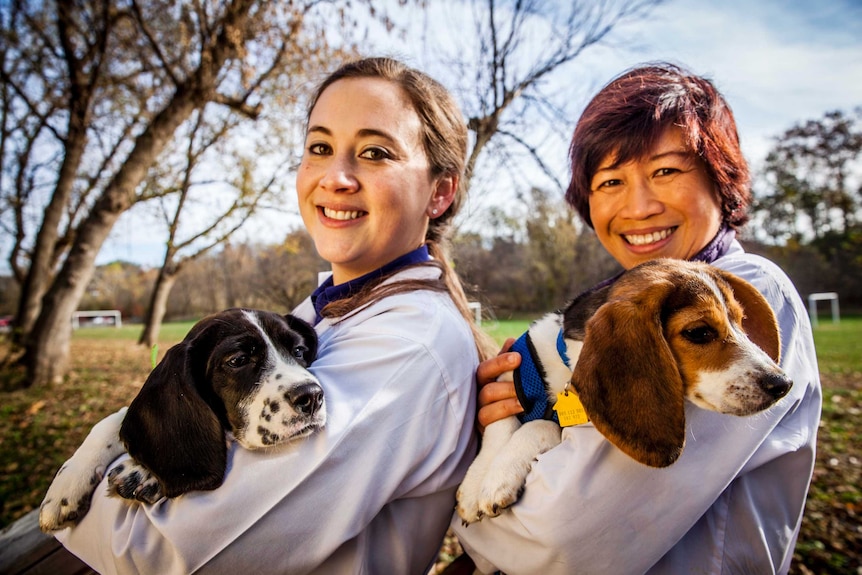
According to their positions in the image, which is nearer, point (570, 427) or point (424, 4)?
point (570, 427)

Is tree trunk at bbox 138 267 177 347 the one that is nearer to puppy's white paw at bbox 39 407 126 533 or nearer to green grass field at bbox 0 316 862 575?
green grass field at bbox 0 316 862 575

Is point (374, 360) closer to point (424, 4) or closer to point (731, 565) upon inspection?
point (731, 565)

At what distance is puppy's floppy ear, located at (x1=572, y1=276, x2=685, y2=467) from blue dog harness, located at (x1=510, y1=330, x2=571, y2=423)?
37cm

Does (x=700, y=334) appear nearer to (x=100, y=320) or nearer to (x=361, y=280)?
(x=361, y=280)

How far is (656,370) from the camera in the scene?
5.37ft

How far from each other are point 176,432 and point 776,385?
6.41 ft

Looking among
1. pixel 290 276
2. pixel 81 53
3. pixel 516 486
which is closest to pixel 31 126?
pixel 81 53

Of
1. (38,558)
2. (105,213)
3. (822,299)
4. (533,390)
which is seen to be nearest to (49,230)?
(105,213)

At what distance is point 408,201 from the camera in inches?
91.2

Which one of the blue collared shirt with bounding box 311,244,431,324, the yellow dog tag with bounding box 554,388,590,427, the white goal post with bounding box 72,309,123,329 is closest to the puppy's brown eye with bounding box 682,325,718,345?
the yellow dog tag with bounding box 554,388,590,427

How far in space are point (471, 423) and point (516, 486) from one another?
1.18 feet

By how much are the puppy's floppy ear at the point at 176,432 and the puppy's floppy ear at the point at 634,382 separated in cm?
122

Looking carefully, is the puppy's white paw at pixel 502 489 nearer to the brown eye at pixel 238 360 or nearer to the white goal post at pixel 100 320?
the brown eye at pixel 238 360

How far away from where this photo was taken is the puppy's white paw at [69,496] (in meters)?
1.59
